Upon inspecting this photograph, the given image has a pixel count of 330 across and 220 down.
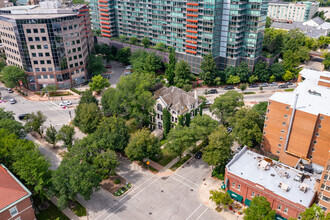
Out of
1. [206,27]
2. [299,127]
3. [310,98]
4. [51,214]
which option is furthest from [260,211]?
[206,27]

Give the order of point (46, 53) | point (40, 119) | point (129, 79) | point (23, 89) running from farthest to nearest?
point (23, 89), point (46, 53), point (129, 79), point (40, 119)

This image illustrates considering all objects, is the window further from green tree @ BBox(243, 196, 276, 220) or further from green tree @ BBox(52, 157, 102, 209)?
green tree @ BBox(243, 196, 276, 220)

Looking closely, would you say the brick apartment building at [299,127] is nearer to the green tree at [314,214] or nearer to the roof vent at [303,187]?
the roof vent at [303,187]

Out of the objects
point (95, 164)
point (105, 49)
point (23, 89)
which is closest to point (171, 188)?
point (95, 164)

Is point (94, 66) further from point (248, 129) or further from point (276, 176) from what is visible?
point (276, 176)

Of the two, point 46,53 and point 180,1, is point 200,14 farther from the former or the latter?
point 46,53

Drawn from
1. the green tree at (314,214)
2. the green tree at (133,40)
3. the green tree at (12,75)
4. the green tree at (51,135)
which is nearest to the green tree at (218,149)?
the green tree at (314,214)

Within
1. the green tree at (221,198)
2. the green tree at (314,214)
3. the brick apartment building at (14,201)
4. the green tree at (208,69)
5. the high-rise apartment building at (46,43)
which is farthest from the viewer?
the green tree at (208,69)
